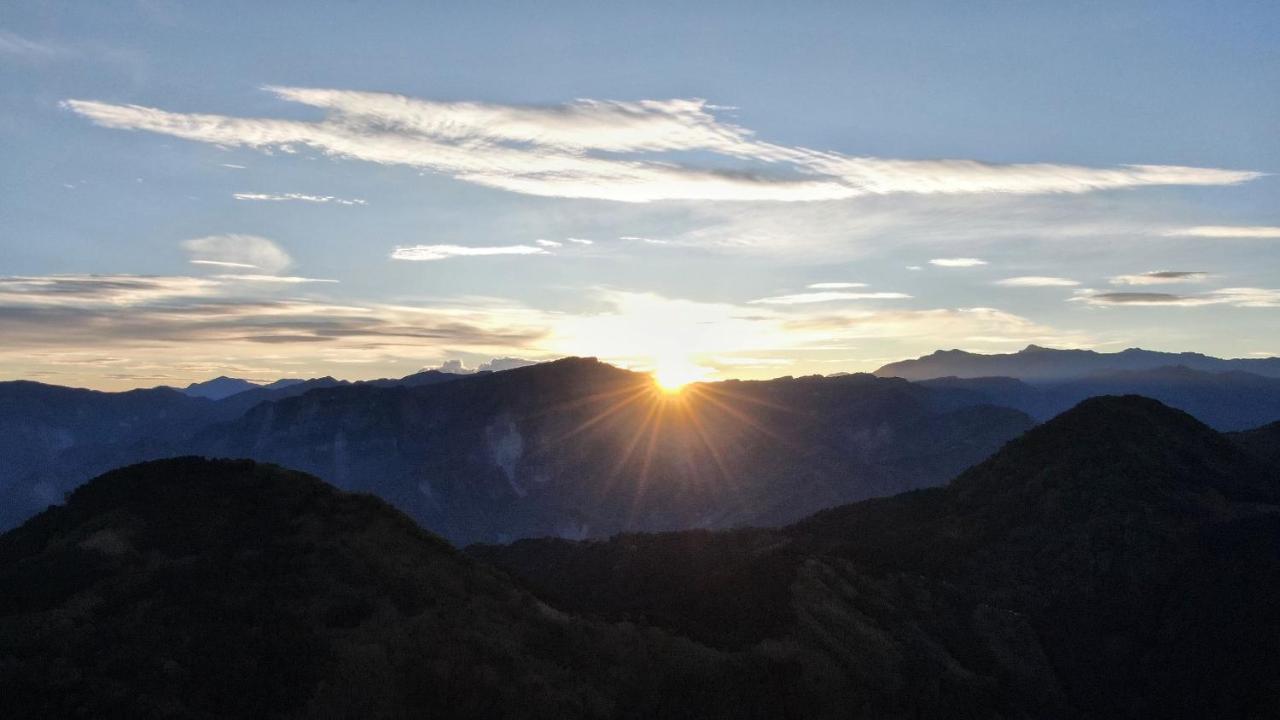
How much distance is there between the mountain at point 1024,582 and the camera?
2404 inches

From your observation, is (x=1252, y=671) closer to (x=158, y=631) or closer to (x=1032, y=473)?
(x=1032, y=473)

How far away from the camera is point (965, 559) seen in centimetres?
8525

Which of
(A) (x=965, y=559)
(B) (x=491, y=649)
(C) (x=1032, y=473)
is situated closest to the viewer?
(B) (x=491, y=649)

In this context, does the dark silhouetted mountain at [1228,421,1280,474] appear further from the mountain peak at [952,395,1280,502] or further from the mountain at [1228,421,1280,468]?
the mountain peak at [952,395,1280,502]

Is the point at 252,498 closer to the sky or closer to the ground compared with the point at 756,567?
closer to the sky

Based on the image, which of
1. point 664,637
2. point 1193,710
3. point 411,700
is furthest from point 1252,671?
point 411,700

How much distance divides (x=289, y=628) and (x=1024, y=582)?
69.3 metres

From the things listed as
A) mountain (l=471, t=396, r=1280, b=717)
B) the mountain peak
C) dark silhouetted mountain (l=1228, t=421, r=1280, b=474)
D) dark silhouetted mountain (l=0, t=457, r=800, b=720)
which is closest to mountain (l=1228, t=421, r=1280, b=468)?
dark silhouetted mountain (l=1228, t=421, r=1280, b=474)

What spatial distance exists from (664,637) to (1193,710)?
4229cm

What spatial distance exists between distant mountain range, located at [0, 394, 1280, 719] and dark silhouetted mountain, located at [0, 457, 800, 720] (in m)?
0.16

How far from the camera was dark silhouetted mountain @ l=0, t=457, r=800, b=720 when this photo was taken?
127 ft

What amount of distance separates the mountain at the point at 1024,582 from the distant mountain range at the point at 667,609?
11.4 inches

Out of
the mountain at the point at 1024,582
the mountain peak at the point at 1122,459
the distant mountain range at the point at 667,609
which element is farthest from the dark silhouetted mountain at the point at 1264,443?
the distant mountain range at the point at 667,609

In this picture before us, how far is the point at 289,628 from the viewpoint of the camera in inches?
1737
